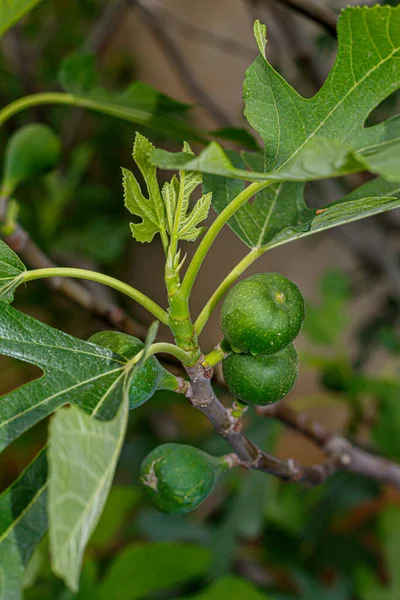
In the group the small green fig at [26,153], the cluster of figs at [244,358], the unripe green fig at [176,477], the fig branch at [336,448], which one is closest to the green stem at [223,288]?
the cluster of figs at [244,358]

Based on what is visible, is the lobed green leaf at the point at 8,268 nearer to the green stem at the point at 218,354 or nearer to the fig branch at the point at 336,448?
the green stem at the point at 218,354

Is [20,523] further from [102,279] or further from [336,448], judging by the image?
[336,448]

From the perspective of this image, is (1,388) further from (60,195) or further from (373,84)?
(373,84)

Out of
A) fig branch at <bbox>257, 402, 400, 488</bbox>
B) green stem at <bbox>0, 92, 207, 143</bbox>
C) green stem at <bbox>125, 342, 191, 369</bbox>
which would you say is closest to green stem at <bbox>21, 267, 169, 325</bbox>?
green stem at <bbox>125, 342, 191, 369</bbox>

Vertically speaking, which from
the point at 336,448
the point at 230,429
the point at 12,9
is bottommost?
the point at 336,448

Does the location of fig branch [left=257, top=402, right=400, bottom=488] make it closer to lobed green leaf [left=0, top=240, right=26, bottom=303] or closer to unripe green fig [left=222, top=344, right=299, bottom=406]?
unripe green fig [left=222, top=344, right=299, bottom=406]

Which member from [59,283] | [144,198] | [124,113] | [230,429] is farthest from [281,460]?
[124,113]
